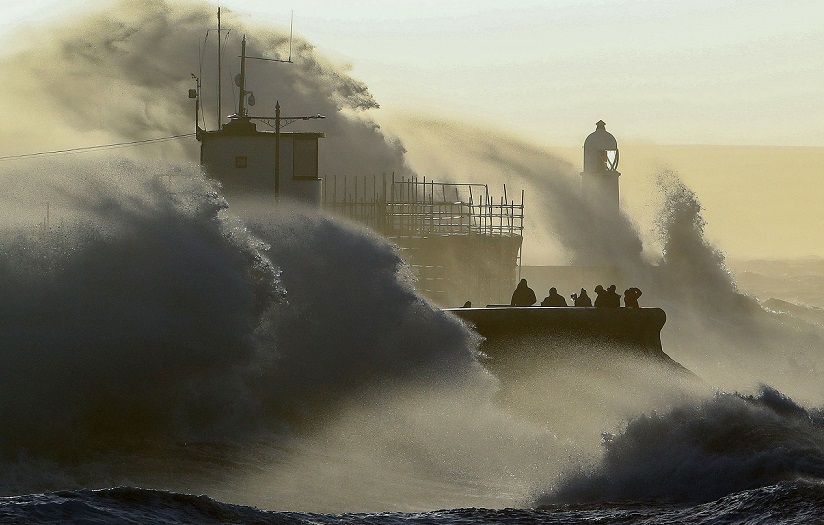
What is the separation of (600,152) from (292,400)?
32.2 metres

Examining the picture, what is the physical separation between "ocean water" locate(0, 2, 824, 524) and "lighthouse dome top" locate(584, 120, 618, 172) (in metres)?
25.0

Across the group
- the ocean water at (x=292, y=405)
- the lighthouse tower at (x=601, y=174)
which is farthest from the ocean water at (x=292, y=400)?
the lighthouse tower at (x=601, y=174)

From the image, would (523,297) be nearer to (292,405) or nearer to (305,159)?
(305,159)

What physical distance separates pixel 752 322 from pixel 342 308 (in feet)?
105

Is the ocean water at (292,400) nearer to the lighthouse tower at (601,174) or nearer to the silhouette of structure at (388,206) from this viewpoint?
the silhouette of structure at (388,206)

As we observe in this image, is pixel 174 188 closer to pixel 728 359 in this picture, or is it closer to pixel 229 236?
pixel 229 236

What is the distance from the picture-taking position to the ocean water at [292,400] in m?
16.4

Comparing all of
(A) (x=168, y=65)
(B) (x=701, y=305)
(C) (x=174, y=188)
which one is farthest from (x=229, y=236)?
(B) (x=701, y=305)

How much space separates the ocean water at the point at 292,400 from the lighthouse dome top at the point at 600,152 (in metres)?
25.0

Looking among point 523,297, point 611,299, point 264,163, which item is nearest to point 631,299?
point 611,299

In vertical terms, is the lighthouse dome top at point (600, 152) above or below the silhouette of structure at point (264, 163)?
above

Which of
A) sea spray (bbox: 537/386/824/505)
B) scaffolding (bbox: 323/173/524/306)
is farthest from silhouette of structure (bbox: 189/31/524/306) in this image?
sea spray (bbox: 537/386/824/505)

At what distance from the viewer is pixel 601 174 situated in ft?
171

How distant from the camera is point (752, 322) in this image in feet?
174
